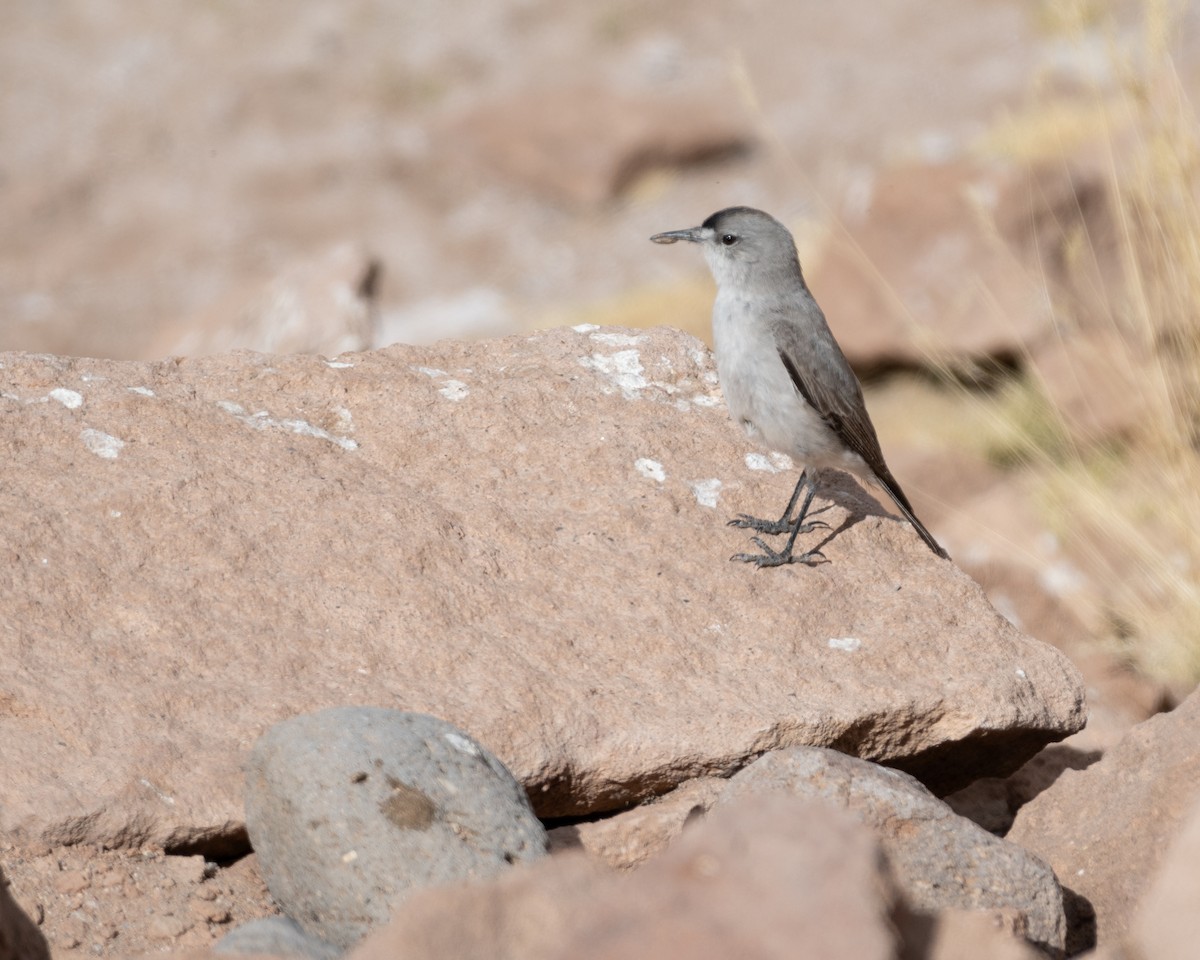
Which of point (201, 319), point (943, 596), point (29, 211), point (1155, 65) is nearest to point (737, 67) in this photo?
point (1155, 65)

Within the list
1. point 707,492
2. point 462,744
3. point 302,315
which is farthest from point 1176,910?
point 302,315

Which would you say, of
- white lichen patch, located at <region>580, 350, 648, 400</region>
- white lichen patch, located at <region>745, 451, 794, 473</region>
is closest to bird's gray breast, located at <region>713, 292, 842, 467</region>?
white lichen patch, located at <region>745, 451, 794, 473</region>

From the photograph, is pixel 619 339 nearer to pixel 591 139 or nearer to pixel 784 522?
pixel 784 522

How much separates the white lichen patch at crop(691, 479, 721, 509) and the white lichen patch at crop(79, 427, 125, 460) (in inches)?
80.0

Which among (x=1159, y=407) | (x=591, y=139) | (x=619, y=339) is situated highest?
(x=619, y=339)

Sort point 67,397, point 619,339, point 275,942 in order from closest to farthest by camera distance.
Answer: point 275,942
point 67,397
point 619,339

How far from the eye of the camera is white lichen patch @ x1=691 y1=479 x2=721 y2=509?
505cm

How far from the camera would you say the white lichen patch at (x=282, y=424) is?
487 cm

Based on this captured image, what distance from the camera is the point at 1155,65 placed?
5.82 meters

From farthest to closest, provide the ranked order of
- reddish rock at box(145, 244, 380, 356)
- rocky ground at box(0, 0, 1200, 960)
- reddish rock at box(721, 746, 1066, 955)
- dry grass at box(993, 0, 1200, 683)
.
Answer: reddish rock at box(145, 244, 380, 356)
dry grass at box(993, 0, 1200, 683)
reddish rock at box(721, 746, 1066, 955)
rocky ground at box(0, 0, 1200, 960)

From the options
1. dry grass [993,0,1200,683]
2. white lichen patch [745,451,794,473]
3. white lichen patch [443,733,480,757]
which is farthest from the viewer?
dry grass [993,0,1200,683]

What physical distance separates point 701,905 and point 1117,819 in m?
2.09

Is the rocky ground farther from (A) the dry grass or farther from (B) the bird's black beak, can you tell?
(B) the bird's black beak

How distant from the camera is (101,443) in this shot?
180 inches
